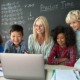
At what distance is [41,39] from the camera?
2092mm

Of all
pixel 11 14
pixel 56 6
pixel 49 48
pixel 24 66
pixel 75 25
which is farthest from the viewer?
pixel 11 14

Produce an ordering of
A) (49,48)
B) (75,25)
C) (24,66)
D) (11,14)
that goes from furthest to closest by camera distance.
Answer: (11,14), (49,48), (75,25), (24,66)

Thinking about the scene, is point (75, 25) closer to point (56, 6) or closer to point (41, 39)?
point (41, 39)

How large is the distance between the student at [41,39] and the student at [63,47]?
0.07 meters

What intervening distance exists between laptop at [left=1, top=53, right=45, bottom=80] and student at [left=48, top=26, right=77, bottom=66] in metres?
0.67

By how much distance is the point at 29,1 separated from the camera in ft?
11.1

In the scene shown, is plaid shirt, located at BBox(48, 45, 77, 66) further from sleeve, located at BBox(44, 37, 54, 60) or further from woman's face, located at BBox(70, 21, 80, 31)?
woman's face, located at BBox(70, 21, 80, 31)

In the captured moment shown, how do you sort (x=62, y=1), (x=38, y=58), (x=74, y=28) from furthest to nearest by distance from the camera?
(x=62, y=1) → (x=74, y=28) → (x=38, y=58)

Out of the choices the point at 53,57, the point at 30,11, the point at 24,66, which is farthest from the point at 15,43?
the point at 30,11

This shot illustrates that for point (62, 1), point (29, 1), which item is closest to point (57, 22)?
point (62, 1)

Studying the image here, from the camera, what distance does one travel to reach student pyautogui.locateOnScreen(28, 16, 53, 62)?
6.59 feet

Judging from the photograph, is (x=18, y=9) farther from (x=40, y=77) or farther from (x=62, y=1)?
(x=40, y=77)

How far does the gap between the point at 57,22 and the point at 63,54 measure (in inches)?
53.2

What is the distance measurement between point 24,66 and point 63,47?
88 centimetres
